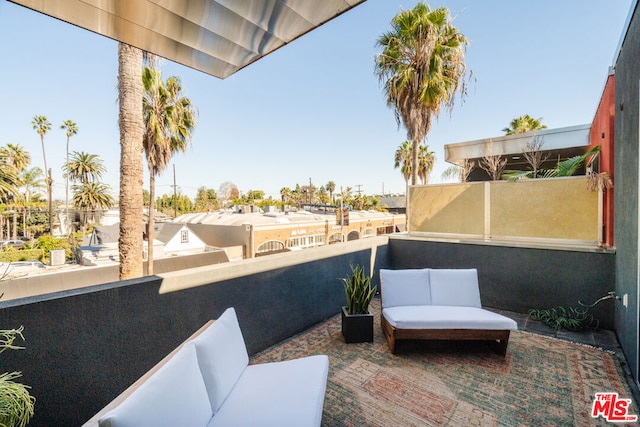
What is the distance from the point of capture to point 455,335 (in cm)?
301

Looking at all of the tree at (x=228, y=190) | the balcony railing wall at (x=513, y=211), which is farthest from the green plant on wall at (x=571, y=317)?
the tree at (x=228, y=190)

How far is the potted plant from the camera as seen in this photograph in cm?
340

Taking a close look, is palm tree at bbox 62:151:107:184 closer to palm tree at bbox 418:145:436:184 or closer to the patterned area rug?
palm tree at bbox 418:145:436:184

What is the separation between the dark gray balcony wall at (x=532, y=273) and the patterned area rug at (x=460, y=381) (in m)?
0.91

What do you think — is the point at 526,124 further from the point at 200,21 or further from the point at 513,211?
the point at 200,21

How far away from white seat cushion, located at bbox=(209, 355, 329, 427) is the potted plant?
1312mm

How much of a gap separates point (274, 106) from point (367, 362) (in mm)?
21190

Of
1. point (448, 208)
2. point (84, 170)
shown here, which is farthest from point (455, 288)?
point (84, 170)

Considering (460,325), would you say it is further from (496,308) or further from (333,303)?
(496,308)

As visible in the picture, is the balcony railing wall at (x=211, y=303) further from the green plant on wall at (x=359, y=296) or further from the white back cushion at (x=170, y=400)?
the white back cushion at (x=170, y=400)

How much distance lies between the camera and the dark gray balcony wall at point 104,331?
176cm

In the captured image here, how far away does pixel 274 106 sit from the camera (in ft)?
70.0

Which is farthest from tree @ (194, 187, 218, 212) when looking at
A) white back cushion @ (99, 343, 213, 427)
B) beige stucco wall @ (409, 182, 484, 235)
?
white back cushion @ (99, 343, 213, 427)

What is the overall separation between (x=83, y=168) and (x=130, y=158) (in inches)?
1447
